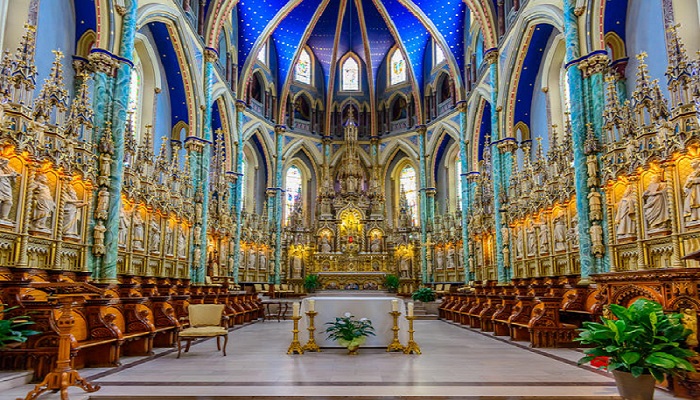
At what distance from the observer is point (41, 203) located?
11320 millimetres

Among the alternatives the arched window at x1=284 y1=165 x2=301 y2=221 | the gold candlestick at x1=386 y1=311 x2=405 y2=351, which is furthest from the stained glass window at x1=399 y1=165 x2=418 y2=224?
the gold candlestick at x1=386 y1=311 x2=405 y2=351

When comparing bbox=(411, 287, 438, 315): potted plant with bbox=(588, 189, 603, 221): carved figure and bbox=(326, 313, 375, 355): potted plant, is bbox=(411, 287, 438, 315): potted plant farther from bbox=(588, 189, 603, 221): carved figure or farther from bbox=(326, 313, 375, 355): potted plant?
bbox=(326, 313, 375, 355): potted plant

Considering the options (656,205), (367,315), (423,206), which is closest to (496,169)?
(656,205)

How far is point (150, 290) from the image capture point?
11602 mm

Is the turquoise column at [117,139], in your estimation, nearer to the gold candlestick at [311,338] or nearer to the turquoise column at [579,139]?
the gold candlestick at [311,338]

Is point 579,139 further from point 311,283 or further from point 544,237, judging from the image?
point 311,283

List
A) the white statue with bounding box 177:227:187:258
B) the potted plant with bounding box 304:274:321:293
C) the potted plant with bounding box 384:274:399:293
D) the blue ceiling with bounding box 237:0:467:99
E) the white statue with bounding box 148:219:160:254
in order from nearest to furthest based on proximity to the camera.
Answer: the white statue with bounding box 148:219:160:254, the white statue with bounding box 177:227:187:258, the blue ceiling with bounding box 237:0:467:99, the potted plant with bounding box 304:274:321:293, the potted plant with bounding box 384:274:399:293

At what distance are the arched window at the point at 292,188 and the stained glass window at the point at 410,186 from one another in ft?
25.0

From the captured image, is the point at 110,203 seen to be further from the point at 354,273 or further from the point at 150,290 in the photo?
the point at 354,273

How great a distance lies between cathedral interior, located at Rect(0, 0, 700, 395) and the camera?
36.2ft

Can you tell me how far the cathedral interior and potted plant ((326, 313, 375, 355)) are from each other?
12.1 ft

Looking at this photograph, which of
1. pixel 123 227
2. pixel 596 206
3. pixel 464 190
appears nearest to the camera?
pixel 596 206

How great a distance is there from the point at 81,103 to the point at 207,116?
930 centimetres

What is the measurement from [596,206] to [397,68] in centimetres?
2598
